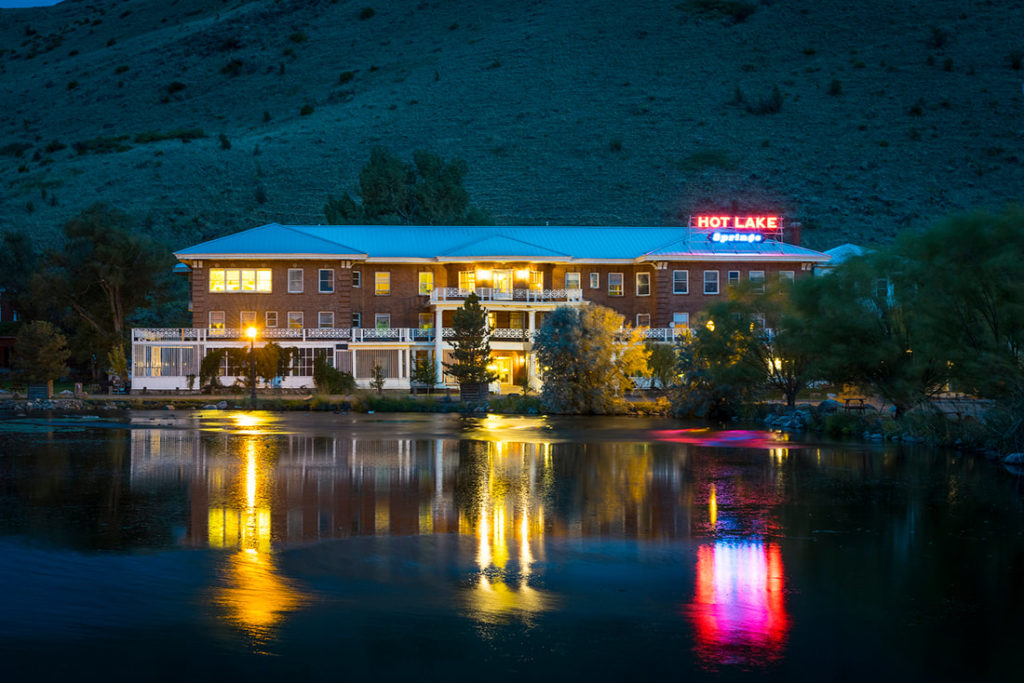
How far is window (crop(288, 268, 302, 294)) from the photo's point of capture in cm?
6119

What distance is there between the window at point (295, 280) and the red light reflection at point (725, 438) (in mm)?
31264

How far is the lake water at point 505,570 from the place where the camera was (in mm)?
9922

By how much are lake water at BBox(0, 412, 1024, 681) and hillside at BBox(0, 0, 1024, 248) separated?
6687 centimetres

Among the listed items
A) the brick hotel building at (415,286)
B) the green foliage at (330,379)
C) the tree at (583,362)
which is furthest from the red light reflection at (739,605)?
the brick hotel building at (415,286)

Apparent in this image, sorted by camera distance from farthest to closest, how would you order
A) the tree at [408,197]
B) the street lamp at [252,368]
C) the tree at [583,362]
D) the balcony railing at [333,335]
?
the tree at [408,197]
the balcony railing at [333,335]
the street lamp at [252,368]
the tree at [583,362]

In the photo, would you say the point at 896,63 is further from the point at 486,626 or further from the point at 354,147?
the point at 486,626

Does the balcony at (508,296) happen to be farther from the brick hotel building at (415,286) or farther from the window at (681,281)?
the window at (681,281)

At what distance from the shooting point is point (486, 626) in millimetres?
10805

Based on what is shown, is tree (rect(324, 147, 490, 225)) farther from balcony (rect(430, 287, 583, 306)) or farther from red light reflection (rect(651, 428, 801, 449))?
red light reflection (rect(651, 428, 801, 449))

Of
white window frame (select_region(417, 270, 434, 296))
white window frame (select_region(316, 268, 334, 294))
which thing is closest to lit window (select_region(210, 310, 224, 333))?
white window frame (select_region(316, 268, 334, 294))

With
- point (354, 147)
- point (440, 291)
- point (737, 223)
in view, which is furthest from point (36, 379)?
point (354, 147)

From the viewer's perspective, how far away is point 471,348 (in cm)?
5047

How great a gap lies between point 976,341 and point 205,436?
904 inches

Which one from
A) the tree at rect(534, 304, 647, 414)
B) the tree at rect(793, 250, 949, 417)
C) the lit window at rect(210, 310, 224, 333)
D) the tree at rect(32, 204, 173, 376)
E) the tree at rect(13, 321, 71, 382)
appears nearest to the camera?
the tree at rect(793, 250, 949, 417)
